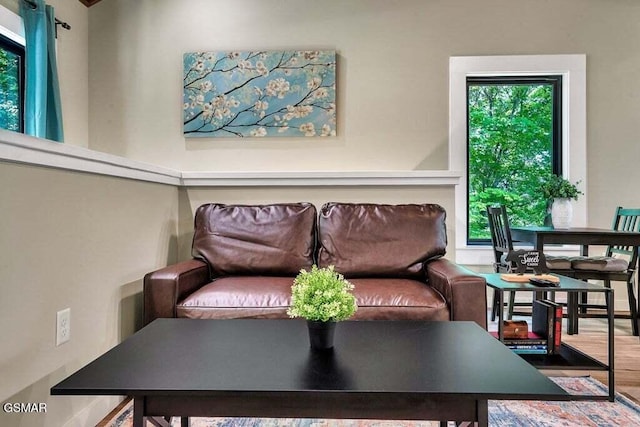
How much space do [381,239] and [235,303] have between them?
1008 millimetres

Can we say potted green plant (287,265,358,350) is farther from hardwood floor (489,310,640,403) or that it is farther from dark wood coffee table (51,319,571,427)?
hardwood floor (489,310,640,403)

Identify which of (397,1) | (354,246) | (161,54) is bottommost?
(354,246)

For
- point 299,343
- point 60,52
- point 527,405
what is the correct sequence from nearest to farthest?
1. point 299,343
2. point 527,405
3. point 60,52

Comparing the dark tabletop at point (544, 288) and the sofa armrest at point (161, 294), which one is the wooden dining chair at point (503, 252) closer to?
the dark tabletop at point (544, 288)

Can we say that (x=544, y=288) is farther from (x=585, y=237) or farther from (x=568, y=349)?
(x=585, y=237)

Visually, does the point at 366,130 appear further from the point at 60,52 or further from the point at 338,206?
the point at 60,52

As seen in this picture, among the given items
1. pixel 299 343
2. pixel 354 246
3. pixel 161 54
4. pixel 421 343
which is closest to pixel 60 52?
pixel 161 54

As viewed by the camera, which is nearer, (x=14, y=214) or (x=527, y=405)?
(x=14, y=214)

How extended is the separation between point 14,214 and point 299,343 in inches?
40.2

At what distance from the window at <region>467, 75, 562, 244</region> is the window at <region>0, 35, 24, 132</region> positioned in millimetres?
3589

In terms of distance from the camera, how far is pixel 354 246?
251 cm

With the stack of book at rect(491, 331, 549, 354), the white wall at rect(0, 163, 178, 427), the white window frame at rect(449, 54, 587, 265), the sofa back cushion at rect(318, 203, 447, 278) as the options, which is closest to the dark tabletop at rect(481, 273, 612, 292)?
the stack of book at rect(491, 331, 549, 354)

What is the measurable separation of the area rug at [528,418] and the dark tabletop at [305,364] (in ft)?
1.79

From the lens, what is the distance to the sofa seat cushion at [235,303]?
195cm
